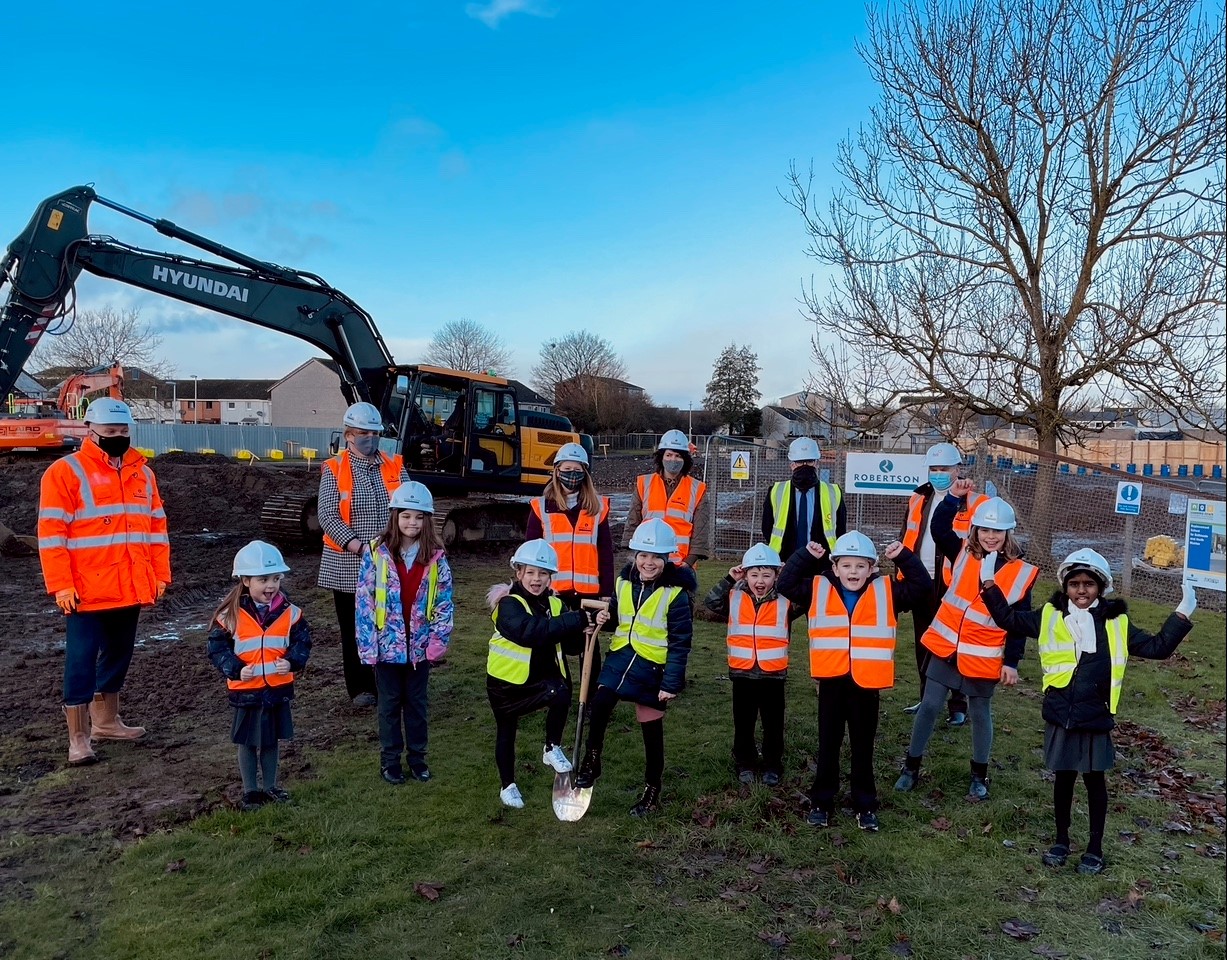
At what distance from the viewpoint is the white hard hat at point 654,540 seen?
15.2ft

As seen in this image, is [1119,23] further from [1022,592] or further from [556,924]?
[556,924]

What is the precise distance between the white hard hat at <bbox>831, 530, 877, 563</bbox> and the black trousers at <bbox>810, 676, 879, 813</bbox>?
2.11 feet

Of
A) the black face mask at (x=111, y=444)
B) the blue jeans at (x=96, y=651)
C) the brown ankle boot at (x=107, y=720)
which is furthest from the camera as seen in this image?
the brown ankle boot at (x=107, y=720)

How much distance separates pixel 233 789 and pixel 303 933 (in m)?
1.57

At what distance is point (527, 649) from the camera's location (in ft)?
14.8

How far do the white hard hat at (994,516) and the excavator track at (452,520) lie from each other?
333 inches

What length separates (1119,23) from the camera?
32.1ft

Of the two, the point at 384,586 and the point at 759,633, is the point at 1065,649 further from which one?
the point at 384,586

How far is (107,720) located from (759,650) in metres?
4.15

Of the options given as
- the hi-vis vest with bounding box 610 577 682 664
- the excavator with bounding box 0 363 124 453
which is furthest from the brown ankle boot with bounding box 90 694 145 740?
the excavator with bounding box 0 363 124 453

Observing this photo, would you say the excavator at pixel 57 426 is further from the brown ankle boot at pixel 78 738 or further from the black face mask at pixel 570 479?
the black face mask at pixel 570 479

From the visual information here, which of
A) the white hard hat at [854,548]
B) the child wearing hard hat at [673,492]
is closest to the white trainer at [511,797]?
the child wearing hard hat at [673,492]

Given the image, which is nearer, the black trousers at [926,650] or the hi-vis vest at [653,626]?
the hi-vis vest at [653,626]

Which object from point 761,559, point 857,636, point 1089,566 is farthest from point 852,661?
point 1089,566
